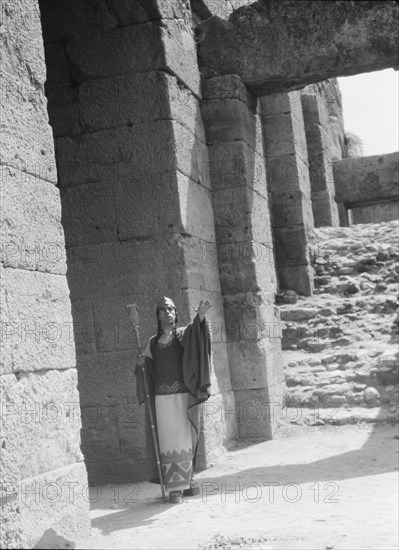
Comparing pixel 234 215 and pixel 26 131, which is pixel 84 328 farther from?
pixel 26 131

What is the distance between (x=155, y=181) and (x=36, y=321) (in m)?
3.36

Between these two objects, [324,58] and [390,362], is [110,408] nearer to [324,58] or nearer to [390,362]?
[390,362]

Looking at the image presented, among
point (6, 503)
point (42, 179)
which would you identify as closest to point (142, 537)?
point (6, 503)

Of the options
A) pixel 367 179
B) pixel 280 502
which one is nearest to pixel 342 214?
pixel 367 179

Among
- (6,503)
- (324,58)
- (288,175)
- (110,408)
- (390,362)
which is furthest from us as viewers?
(288,175)

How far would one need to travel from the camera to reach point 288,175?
13578mm

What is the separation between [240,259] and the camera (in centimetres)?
935

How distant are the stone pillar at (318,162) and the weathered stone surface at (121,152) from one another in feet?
26.2

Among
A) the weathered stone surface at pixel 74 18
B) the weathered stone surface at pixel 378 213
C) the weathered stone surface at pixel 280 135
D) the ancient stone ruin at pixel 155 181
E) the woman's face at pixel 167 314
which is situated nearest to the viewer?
the ancient stone ruin at pixel 155 181

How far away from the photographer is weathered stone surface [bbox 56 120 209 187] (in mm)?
8312

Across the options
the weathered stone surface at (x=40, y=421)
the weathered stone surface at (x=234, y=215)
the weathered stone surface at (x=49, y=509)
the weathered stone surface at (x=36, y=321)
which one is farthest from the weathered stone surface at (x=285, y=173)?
the weathered stone surface at (x=49, y=509)

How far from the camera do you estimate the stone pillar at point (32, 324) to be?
16.1 ft

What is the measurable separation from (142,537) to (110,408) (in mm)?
2812

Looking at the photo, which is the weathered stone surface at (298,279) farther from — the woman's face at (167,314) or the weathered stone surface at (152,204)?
the woman's face at (167,314)
